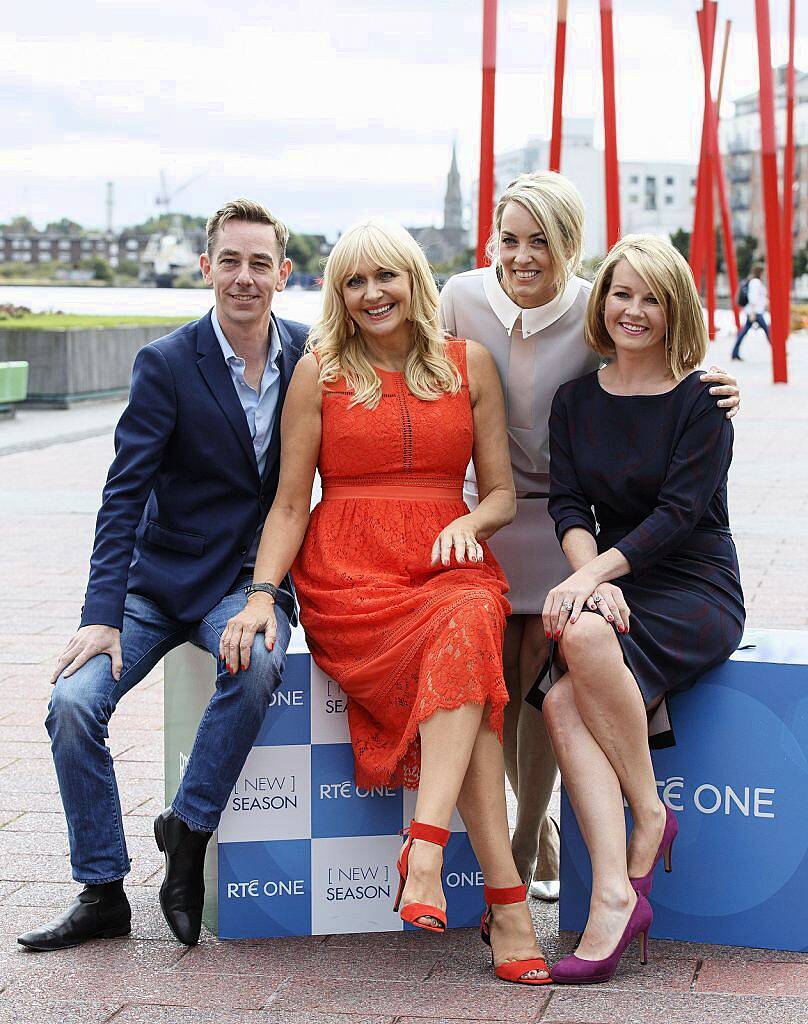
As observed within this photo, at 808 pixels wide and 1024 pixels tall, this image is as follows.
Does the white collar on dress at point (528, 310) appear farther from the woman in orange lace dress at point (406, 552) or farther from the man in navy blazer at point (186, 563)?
the man in navy blazer at point (186, 563)

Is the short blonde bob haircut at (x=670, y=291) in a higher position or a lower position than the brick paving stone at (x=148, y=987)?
higher

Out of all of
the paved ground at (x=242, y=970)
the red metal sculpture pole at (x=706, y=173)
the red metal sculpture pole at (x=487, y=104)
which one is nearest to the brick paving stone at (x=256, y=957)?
the paved ground at (x=242, y=970)

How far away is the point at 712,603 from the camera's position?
A: 3.26 metres

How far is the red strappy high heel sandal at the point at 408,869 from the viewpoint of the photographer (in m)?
2.93

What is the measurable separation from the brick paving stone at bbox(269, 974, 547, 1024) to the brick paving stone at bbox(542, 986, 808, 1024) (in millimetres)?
61

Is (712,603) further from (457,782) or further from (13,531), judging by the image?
(13,531)

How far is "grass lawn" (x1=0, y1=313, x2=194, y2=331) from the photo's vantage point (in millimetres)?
16798

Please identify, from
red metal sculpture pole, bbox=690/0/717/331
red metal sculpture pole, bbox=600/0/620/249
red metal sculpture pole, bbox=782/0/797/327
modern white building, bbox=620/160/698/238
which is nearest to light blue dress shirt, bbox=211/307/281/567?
red metal sculpture pole, bbox=600/0/620/249

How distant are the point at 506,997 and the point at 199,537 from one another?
1.30 metres

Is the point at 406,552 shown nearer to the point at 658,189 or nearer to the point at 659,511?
the point at 659,511

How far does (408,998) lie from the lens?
9.72 ft

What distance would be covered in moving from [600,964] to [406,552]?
101 centimetres

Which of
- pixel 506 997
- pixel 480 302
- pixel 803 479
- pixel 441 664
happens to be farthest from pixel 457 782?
pixel 803 479

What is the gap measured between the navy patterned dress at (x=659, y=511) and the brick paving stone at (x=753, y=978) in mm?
501
